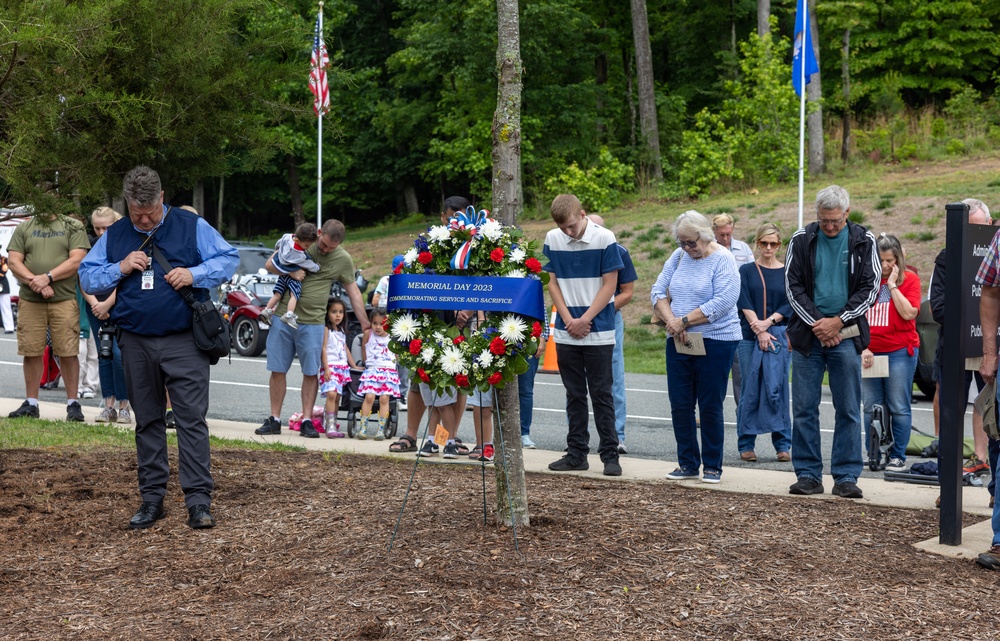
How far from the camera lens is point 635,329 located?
21219 millimetres

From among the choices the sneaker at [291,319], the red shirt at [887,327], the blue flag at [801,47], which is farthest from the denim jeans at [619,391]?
the blue flag at [801,47]

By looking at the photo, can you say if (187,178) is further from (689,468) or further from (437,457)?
(689,468)

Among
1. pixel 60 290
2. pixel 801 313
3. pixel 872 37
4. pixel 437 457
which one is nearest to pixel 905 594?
pixel 801 313

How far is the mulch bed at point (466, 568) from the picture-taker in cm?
465

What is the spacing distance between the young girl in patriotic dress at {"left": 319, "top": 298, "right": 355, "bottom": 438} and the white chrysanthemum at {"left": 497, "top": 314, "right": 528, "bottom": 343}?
4985 mm

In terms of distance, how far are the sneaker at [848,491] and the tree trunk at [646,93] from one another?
95.9 ft

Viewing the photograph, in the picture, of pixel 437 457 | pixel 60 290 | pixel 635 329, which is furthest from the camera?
pixel 635 329

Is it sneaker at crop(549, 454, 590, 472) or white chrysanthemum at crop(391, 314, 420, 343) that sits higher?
white chrysanthemum at crop(391, 314, 420, 343)

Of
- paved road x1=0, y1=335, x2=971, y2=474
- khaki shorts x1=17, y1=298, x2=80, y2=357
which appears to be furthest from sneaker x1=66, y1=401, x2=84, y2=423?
paved road x1=0, y1=335, x2=971, y2=474

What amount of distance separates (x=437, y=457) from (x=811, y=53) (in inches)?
596

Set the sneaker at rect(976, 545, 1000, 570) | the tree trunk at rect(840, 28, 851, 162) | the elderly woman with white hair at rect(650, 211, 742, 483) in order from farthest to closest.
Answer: the tree trunk at rect(840, 28, 851, 162)
the elderly woman with white hair at rect(650, 211, 742, 483)
the sneaker at rect(976, 545, 1000, 570)

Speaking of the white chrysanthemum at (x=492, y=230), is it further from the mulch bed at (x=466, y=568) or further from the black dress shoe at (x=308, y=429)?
the black dress shoe at (x=308, y=429)

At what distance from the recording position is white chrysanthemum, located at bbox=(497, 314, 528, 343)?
569cm

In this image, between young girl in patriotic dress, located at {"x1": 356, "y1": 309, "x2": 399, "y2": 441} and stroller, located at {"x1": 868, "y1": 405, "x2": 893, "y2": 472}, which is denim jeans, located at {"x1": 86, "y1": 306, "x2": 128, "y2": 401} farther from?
stroller, located at {"x1": 868, "y1": 405, "x2": 893, "y2": 472}
